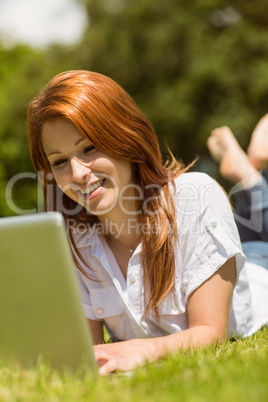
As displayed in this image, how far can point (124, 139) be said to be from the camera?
8.92 feet

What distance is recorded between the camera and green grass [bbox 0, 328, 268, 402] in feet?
4.90

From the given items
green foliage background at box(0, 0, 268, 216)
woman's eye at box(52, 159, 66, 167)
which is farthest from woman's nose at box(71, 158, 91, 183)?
green foliage background at box(0, 0, 268, 216)

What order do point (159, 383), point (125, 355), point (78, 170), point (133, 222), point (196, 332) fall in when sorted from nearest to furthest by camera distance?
point (159, 383) < point (125, 355) < point (196, 332) < point (78, 170) < point (133, 222)

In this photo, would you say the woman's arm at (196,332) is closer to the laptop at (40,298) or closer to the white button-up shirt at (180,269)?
the white button-up shirt at (180,269)

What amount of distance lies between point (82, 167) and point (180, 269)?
2.22 feet

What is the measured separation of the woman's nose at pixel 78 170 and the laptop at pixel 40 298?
991 millimetres

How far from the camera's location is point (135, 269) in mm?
2840

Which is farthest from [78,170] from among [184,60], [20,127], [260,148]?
[20,127]

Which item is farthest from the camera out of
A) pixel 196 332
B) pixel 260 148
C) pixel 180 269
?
pixel 260 148

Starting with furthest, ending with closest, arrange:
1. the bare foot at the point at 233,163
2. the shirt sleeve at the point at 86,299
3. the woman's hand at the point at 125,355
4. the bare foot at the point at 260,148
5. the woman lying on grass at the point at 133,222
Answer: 1. the bare foot at the point at 260,148
2. the bare foot at the point at 233,163
3. the shirt sleeve at the point at 86,299
4. the woman lying on grass at the point at 133,222
5. the woman's hand at the point at 125,355

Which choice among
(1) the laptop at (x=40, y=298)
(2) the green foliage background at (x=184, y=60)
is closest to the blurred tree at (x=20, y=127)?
(2) the green foliage background at (x=184, y=60)

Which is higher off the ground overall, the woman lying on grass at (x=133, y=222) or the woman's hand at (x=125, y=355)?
the woman lying on grass at (x=133, y=222)

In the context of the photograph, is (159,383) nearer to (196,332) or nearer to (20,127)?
(196,332)

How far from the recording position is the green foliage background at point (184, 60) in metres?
19.0
